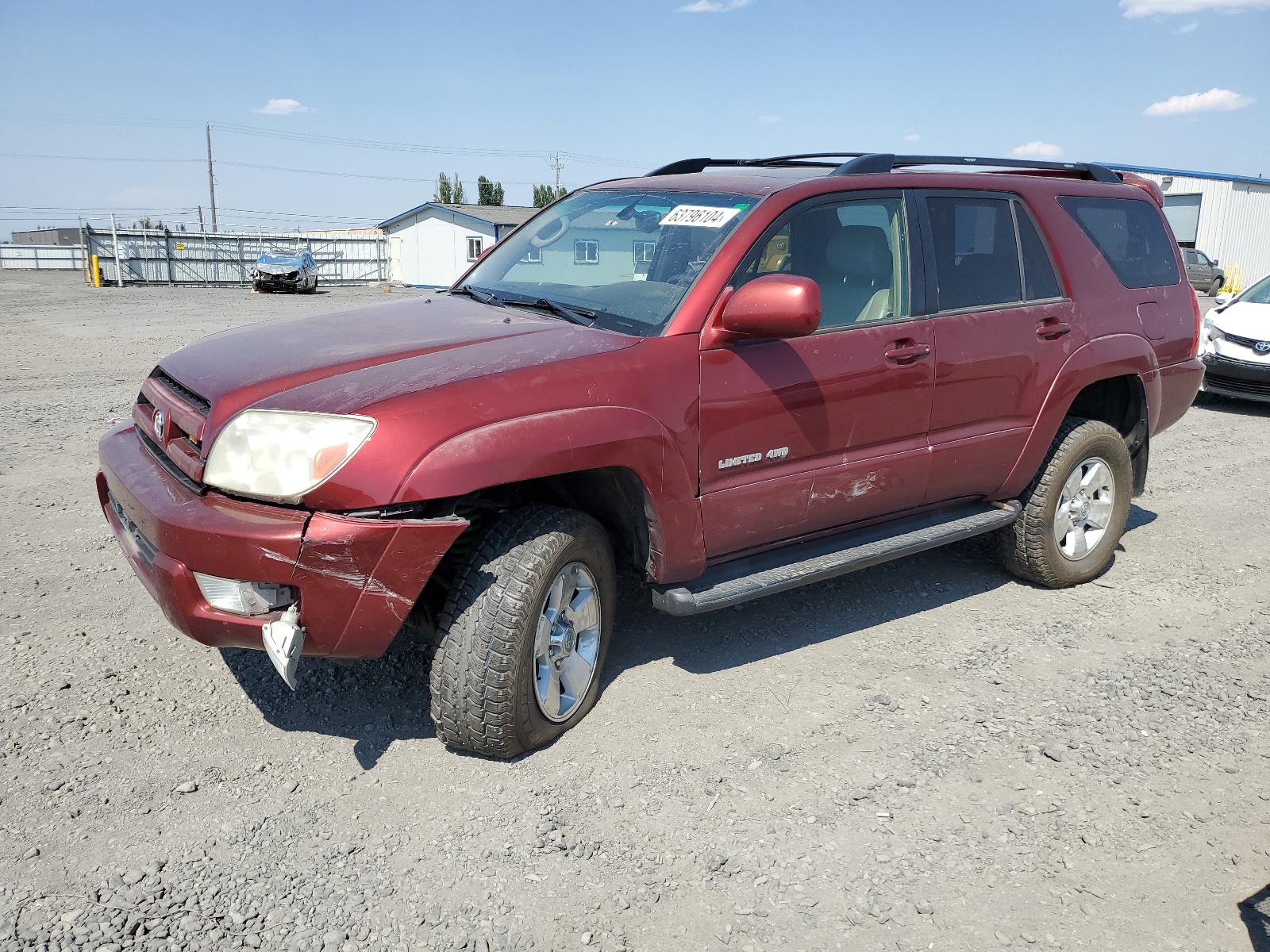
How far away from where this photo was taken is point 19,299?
24062 millimetres

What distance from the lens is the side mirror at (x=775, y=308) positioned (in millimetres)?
3336

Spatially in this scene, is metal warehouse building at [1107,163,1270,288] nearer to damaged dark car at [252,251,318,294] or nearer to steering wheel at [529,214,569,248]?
damaged dark car at [252,251,318,294]

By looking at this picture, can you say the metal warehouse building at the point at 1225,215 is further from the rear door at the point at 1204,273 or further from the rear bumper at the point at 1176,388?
the rear bumper at the point at 1176,388

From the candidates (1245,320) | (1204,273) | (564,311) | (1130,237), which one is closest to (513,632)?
(564,311)

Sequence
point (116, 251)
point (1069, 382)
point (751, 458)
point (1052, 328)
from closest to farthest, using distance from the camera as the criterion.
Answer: point (751, 458) < point (1052, 328) < point (1069, 382) < point (116, 251)

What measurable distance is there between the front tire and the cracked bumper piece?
225mm

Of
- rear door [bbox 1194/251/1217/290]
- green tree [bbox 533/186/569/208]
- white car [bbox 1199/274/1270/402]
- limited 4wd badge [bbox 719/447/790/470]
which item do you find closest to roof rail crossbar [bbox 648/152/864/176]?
limited 4wd badge [bbox 719/447/790/470]

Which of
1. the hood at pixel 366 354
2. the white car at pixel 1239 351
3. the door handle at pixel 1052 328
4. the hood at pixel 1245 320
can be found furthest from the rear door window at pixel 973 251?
the hood at pixel 1245 320

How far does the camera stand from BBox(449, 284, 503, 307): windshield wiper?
4.17m

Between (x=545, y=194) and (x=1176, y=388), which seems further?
(x=545, y=194)

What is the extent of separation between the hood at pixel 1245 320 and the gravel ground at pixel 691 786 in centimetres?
637

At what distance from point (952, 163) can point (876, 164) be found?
0.60 metres

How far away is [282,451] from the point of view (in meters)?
2.90

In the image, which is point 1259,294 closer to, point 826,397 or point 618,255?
point 826,397
